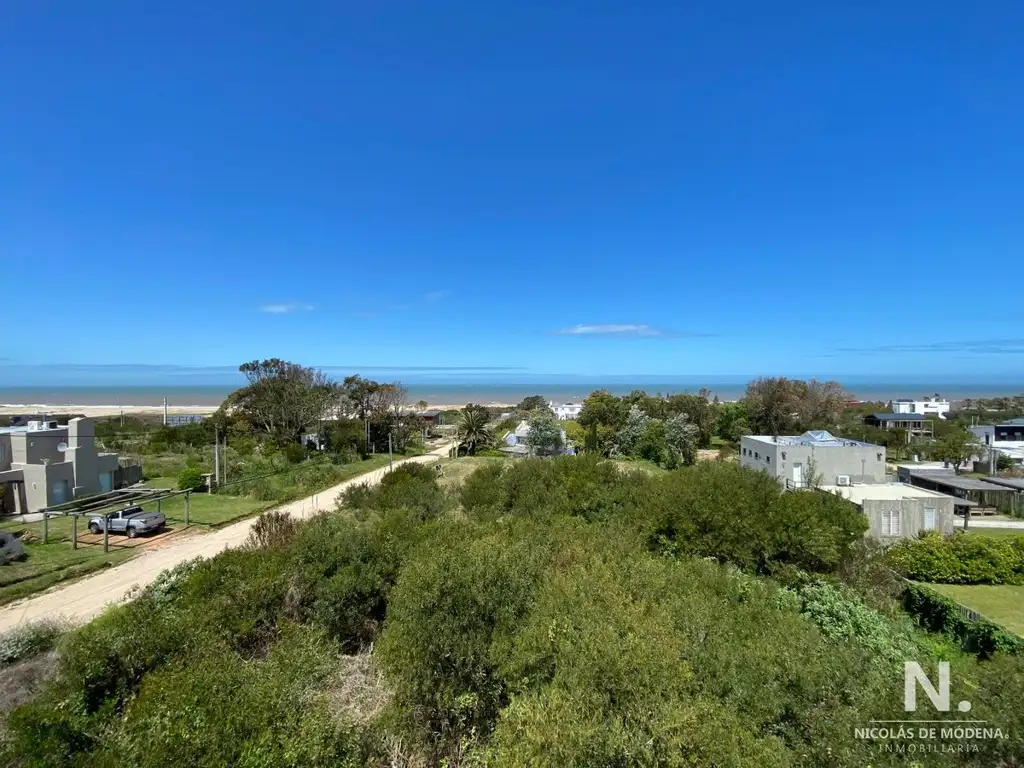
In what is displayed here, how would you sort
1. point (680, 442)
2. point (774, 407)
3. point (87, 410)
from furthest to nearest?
point (87, 410), point (774, 407), point (680, 442)

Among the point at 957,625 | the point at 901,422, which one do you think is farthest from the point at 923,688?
the point at 901,422

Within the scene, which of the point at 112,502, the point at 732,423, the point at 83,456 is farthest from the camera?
the point at 732,423

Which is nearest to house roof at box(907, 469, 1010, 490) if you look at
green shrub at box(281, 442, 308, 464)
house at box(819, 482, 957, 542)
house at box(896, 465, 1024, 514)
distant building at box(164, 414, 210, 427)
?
house at box(896, 465, 1024, 514)

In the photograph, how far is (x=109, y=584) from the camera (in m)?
12.1

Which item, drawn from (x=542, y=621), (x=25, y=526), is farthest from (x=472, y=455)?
(x=542, y=621)

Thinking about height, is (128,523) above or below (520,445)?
above

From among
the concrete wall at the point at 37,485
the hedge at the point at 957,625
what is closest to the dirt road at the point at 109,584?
the concrete wall at the point at 37,485

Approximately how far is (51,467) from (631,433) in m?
32.2

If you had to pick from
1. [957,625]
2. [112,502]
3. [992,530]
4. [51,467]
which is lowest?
[992,530]

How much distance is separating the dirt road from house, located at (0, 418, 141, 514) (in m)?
8.40

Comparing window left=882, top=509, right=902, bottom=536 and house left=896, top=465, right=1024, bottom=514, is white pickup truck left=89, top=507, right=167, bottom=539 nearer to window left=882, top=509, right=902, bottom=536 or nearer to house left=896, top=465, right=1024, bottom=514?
window left=882, top=509, right=902, bottom=536

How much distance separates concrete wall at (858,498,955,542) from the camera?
17625 millimetres

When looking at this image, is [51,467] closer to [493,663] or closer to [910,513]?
[493,663]

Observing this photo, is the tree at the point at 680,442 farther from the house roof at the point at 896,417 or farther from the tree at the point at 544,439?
the house roof at the point at 896,417
